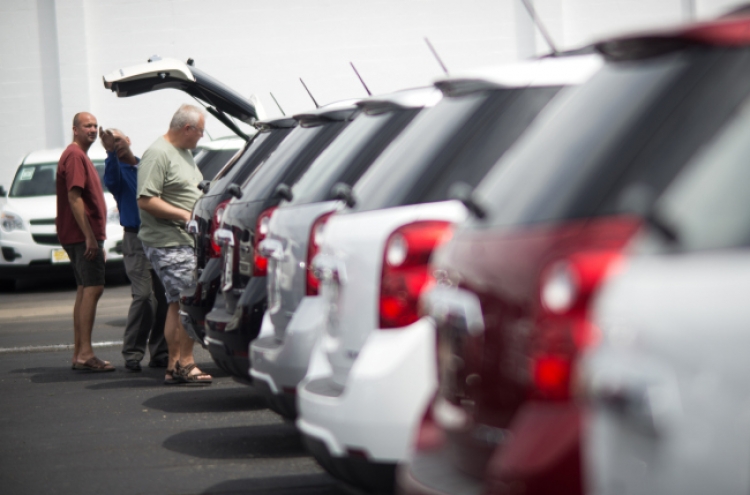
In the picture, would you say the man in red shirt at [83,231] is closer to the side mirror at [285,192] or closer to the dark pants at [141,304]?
the dark pants at [141,304]

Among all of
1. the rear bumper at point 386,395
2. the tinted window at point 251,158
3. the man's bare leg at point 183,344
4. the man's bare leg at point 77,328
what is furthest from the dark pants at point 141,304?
the rear bumper at point 386,395

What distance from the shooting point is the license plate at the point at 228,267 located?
21.9 feet

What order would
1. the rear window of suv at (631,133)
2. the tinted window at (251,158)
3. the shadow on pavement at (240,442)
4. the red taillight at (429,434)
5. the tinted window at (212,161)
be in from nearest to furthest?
the rear window of suv at (631,133), the red taillight at (429,434), the shadow on pavement at (240,442), the tinted window at (251,158), the tinted window at (212,161)

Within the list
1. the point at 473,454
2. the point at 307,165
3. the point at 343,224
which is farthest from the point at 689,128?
the point at 307,165

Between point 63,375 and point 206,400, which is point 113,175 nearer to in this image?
point 63,375

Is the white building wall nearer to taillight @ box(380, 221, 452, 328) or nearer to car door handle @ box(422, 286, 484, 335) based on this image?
taillight @ box(380, 221, 452, 328)

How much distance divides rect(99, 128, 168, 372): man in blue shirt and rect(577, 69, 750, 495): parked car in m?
7.41

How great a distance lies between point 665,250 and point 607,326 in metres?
0.20

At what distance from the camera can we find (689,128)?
8.21 feet

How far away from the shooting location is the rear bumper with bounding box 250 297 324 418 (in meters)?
5.04

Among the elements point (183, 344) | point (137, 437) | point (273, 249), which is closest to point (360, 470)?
point (273, 249)

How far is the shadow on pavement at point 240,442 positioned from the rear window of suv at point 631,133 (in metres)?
3.63

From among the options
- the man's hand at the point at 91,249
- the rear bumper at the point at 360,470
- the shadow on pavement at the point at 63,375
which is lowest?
the shadow on pavement at the point at 63,375

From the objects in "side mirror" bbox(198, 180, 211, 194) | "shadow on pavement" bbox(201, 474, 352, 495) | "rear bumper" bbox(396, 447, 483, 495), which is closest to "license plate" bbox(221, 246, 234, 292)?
"shadow on pavement" bbox(201, 474, 352, 495)
